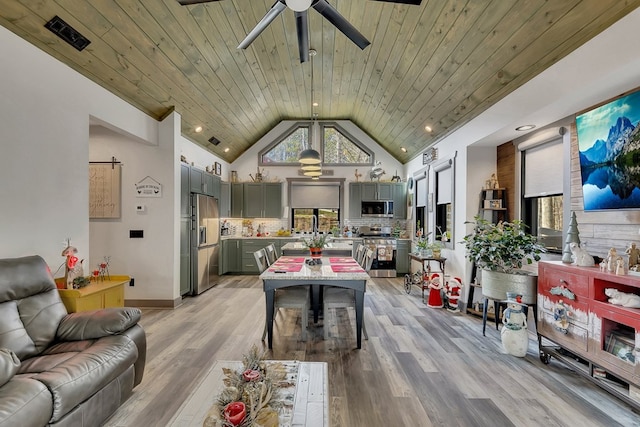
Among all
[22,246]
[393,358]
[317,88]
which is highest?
[317,88]

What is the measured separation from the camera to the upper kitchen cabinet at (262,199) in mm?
7465

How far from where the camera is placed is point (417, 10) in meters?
3.04

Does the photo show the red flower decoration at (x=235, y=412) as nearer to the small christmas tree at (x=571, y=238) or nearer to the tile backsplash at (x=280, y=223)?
the small christmas tree at (x=571, y=238)

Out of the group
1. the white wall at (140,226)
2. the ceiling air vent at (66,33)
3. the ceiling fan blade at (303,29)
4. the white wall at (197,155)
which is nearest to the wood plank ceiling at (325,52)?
the ceiling air vent at (66,33)

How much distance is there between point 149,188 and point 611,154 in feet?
17.7

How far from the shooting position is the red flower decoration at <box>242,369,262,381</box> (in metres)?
1.37

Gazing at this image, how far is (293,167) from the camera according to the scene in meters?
7.74

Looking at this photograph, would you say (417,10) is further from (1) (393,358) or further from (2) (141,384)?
(2) (141,384)

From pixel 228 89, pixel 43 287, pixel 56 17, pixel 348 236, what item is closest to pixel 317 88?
pixel 228 89

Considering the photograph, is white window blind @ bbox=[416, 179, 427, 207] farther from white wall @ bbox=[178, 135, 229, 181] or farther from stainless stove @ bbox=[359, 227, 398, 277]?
white wall @ bbox=[178, 135, 229, 181]

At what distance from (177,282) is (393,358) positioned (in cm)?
343

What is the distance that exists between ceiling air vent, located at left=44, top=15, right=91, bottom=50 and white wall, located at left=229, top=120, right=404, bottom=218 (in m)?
4.88

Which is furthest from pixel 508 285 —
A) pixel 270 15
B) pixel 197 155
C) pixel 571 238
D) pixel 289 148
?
pixel 289 148

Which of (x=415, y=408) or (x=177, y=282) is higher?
(x=177, y=282)
